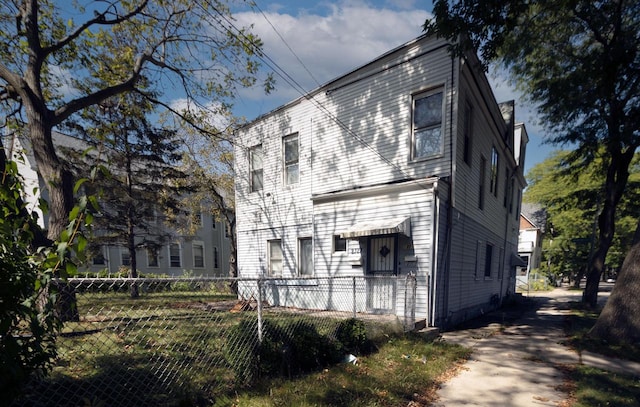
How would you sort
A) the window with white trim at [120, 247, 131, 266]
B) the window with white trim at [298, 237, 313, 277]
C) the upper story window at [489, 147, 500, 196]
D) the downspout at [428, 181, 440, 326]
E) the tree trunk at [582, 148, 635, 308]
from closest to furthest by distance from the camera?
the downspout at [428, 181, 440, 326] < the window with white trim at [298, 237, 313, 277] < the upper story window at [489, 147, 500, 196] < the tree trunk at [582, 148, 635, 308] < the window with white trim at [120, 247, 131, 266]

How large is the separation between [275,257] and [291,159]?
3.62 metres

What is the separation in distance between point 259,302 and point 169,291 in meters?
1.12

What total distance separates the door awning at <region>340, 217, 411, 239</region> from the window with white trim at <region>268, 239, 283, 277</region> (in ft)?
12.6

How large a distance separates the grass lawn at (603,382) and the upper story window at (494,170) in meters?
5.86

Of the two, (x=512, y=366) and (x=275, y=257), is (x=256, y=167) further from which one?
(x=512, y=366)

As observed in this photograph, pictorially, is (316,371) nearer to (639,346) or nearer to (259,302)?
(259,302)

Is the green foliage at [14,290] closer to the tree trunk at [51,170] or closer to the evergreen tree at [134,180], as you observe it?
the tree trunk at [51,170]

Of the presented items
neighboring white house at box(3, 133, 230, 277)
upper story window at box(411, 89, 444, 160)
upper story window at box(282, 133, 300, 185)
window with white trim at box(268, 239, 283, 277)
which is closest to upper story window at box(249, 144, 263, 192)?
upper story window at box(282, 133, 300, 185)

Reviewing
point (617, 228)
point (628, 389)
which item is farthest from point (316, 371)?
point (617, 228)

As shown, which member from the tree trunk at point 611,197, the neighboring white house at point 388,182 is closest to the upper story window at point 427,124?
the neighboring white house at point 388,182

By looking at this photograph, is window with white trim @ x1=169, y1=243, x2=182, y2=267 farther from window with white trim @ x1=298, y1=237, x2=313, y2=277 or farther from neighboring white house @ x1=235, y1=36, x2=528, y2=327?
window with white trim @ x1=298, y1=237, x2=313, y2=277

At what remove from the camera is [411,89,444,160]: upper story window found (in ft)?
24.8

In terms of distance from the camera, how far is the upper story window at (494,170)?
1071cm

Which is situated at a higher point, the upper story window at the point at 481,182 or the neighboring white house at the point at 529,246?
the upper story window at the point at 481,182
